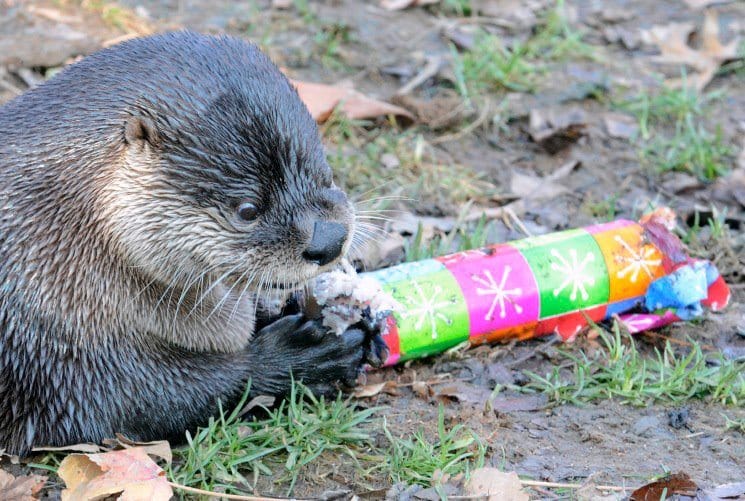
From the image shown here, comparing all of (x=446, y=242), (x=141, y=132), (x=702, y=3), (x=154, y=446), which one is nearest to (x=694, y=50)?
(x=702, y=3)

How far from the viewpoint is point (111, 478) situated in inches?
90.9

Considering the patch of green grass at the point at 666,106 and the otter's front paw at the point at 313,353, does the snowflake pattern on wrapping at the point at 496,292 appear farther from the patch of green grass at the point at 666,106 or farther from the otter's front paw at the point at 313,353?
the patch of green grass at the point at 666,106

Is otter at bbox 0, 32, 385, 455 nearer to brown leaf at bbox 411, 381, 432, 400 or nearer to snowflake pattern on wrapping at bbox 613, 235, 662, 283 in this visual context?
brown leaf at bbox 411, 381, 432, 400

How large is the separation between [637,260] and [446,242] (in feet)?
2.14

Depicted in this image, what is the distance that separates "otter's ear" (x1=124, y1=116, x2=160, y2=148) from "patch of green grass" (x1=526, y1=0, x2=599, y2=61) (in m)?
2.99

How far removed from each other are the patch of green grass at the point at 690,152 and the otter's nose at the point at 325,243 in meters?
2.12

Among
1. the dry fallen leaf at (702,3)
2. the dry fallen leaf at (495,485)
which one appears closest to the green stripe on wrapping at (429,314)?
the dry fallen leaf at (495,485)

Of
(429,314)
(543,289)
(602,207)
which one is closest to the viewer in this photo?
(429,314)

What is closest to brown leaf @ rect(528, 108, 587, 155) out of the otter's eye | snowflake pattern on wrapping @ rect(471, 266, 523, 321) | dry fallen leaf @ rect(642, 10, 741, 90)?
dry fallen leaf @ rect(642, 10, 741, 90)

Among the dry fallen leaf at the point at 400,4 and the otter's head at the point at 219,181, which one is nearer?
the otter's head at the point at 219,181

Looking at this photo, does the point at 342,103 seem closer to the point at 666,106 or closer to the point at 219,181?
the point at 666,106

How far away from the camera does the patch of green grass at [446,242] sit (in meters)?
3.42

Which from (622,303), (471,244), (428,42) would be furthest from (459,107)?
(622,303)

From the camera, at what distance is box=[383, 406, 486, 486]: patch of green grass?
2443 mm
